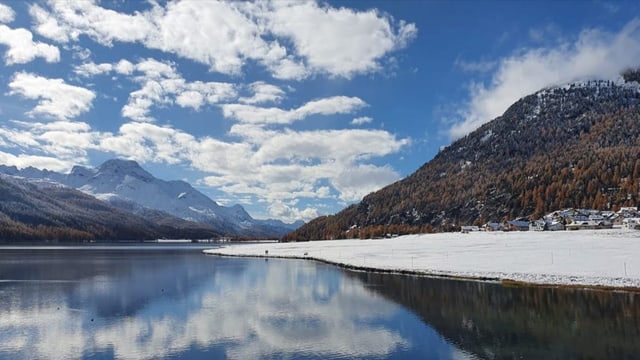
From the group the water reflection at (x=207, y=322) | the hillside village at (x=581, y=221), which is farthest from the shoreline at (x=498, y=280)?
the hillside village at (x=581, y=221)

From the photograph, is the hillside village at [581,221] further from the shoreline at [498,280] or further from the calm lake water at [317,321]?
the calm lake water at [317,321]

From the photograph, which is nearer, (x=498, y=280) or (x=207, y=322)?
(x=207, y=322)

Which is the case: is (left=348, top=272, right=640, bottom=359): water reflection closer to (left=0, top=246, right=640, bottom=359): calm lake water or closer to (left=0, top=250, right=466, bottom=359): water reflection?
(left=0, top=246, right=640, bottom=359): calm lake water

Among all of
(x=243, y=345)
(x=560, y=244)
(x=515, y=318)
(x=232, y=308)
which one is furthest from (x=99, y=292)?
(x=560, y=244)

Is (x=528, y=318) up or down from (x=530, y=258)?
down

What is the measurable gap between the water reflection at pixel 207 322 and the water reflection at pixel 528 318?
2155 millimetres

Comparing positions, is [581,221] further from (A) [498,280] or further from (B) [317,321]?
(B) [317,321]

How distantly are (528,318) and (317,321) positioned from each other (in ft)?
50.2

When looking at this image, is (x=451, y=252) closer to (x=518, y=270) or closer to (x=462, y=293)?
(x=518, y=270)

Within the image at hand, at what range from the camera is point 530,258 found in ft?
224

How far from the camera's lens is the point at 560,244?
80.3 metres

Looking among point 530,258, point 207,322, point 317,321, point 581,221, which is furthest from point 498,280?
point 581,221

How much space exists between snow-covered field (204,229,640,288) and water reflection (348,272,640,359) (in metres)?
4.51

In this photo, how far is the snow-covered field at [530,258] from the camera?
174 feet
